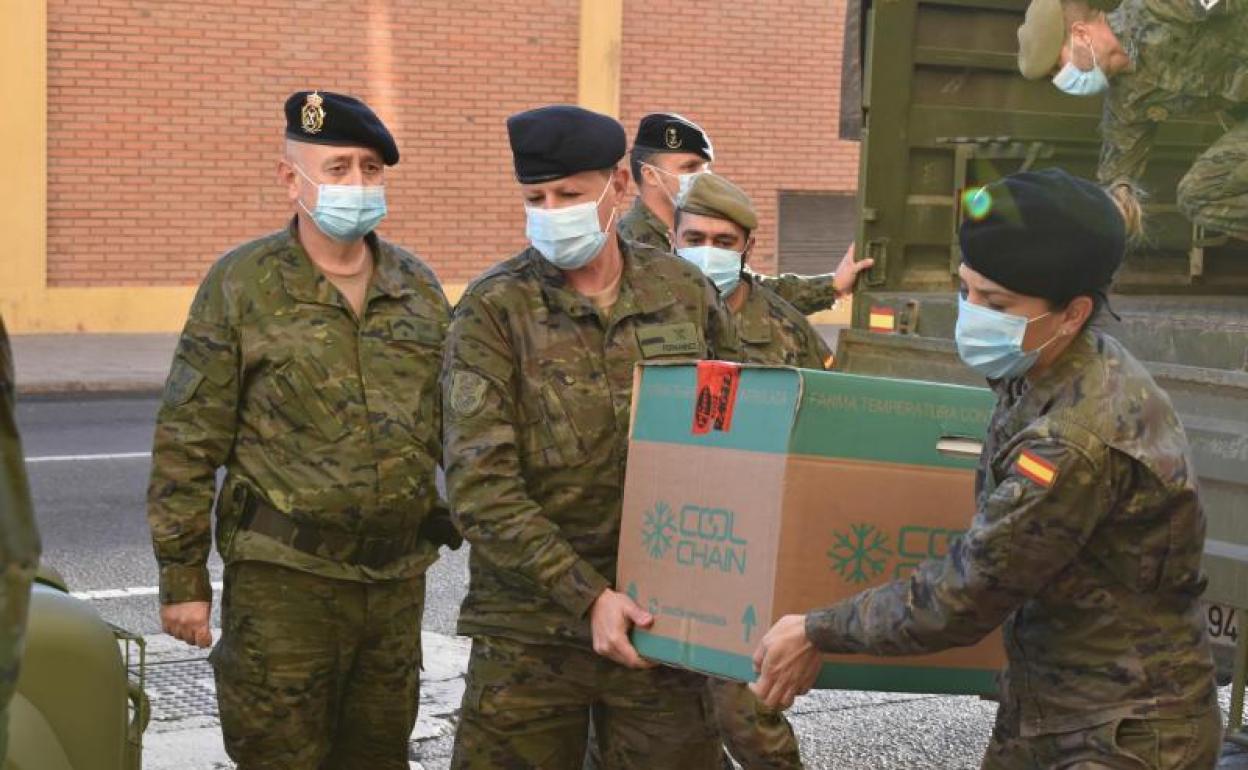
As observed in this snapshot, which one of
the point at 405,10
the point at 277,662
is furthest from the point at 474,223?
the point at 277,662

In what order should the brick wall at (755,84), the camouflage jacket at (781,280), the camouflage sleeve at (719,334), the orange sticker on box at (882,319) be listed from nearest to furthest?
the camouflage sleeve at (719,334), the camouflage jacket at (781,280), the orange sticker on box at (882,319), the brick wall at (755,84)

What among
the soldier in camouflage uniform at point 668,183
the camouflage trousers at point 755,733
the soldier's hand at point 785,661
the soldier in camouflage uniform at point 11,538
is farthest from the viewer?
the soldier in camouflage uniform at point 668,183

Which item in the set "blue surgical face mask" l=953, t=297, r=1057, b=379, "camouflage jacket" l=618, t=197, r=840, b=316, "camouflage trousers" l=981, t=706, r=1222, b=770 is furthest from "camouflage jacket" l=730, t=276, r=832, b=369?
"camouflage trousers" l=981, t=706, r=1222, b=770

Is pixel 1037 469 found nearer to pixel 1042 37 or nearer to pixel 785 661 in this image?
pixel 785 661

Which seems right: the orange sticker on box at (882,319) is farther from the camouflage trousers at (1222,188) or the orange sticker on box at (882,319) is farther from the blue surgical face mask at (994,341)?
the blue surgical face mask at (994,341)

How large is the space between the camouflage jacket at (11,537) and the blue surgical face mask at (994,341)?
174cm

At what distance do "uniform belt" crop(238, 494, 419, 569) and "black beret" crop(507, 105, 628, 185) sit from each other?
1.01 metres

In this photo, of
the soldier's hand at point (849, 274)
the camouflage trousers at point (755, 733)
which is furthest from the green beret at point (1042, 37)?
the camouflage trousers at point (755, 733)

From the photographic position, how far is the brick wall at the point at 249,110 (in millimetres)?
18188

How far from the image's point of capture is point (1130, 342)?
6090 millimetres

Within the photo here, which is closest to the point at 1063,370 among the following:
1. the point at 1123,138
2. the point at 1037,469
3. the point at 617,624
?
the point at 1037,469

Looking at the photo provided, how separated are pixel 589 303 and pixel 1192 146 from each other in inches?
175

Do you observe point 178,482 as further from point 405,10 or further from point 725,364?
point 405,10

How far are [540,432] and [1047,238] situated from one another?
45.8 inches
